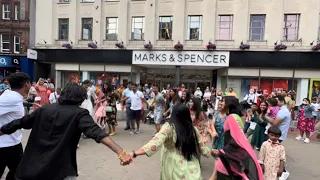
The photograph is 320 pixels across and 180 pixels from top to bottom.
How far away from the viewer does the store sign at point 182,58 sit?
1825 centimetres

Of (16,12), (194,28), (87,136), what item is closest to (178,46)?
(194,28)

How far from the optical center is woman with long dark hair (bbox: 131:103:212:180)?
2598 mm

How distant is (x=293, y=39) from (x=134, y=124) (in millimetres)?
14061

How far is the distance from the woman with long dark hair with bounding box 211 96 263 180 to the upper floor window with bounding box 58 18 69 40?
2065cm

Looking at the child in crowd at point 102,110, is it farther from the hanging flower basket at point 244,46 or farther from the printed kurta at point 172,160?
the hanging flower basket at point 244,46

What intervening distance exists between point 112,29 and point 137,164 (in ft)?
55.2

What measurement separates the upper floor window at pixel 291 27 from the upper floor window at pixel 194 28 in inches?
234

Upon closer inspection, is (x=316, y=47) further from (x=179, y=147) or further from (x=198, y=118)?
(x=179, y=147)

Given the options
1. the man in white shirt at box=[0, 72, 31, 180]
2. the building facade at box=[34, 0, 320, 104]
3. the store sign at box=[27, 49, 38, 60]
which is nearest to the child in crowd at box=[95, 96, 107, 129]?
the man in white shirt at box=[0, 72, 31, 180]

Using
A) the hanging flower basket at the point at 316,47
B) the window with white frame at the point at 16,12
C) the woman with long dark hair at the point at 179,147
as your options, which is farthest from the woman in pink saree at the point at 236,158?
the window with white frame at the point at 16,12

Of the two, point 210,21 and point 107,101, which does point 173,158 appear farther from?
point 210,21

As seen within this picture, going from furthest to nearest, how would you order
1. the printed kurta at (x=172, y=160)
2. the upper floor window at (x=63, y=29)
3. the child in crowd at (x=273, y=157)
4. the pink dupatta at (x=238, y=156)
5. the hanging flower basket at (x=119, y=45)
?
the upper floor window at (x=63, y=29), the hanging flower basket at (x=119, y=45), the child in crowd at (x=273, y=157), the pink dupatta at (x=238, y=156), the printed kurta at (x=172, y=160)

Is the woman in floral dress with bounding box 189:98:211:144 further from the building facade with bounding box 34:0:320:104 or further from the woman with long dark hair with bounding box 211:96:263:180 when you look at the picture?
the building facade with bounding box 34:0:320:104

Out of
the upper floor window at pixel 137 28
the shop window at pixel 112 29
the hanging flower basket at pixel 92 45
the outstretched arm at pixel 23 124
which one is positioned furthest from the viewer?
the shop window at pixel 112 29
